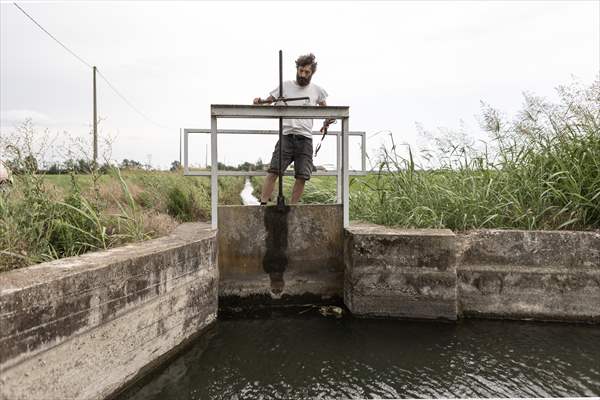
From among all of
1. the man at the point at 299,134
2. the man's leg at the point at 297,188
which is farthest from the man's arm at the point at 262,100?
the man's leg at the point at 297,188

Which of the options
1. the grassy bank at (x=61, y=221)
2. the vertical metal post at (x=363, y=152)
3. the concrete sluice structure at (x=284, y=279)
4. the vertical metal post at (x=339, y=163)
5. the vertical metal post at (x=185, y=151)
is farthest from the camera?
the vertical metal post at (x=339, y=163)

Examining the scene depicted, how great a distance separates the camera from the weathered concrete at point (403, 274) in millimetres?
3818

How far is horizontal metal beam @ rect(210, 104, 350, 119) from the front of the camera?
159 inches

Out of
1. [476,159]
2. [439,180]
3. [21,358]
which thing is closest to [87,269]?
[21,358]

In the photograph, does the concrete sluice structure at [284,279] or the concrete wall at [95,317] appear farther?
the concrete sluice structure at [284,279]

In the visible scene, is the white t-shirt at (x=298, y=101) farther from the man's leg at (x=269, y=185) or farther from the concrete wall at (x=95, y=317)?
→ the concrete wall at (x=95, y=317)

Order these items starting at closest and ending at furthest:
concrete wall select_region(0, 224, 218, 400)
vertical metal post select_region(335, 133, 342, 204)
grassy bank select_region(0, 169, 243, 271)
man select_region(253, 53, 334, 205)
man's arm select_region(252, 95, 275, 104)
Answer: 1. concrete wall select_region(0, 224, 218, 400)
2. grassy bank select_region(0, 169, 243, 271)
3. man's arm select_region(252, 95, 275, 104)
4. man select_region(253, 53, 334, 205)
5. vertical metal post select_region(335, 133, 342, 204)

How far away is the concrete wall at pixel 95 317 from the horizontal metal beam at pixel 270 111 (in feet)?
4.17

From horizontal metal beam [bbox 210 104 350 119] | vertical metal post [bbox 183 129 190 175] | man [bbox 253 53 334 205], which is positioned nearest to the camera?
horizontal metal beam [bbox 210 104 350 119]

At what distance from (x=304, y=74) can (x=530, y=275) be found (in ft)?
9.48

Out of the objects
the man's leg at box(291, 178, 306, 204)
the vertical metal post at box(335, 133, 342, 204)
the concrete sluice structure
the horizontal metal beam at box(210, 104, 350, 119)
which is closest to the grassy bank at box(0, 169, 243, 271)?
the concrete sluice structure

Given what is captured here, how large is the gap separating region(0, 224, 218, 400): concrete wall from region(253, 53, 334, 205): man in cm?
127

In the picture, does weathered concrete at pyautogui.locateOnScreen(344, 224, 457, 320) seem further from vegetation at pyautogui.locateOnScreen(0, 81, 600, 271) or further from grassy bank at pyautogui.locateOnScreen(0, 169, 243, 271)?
grassy bank at pyautogui.locateOnScreen(0, 169, 243, 271)

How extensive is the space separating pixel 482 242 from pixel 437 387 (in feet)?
5.44
